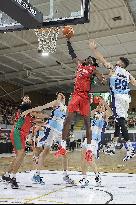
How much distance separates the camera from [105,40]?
56.4ft

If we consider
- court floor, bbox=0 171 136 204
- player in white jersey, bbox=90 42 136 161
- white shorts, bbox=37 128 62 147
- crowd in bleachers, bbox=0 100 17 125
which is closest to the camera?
court floor, bbox=0 171 136 204

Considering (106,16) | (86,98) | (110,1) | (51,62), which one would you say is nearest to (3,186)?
(86,98)

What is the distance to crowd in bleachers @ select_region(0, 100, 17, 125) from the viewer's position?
25.6 meters

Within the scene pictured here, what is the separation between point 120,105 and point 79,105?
89 cm

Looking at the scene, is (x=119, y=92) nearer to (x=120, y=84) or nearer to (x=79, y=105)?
(x=120, y=84)

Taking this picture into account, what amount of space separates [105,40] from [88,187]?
1177 cm

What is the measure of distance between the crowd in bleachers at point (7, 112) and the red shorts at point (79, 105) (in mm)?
19323

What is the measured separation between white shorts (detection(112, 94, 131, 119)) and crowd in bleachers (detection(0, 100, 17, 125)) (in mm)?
19988

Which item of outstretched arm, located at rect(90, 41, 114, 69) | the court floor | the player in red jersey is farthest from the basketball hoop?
the court floor

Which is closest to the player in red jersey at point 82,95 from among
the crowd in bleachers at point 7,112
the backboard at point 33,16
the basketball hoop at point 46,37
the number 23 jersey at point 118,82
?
the number 23 jersey at point 118,82

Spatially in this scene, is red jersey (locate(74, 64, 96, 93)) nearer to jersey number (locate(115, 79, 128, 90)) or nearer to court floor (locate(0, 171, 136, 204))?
jersey number (locate(115, 79, 128, 90))

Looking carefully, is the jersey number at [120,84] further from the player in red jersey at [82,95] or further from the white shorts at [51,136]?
the white shorts at [51,136]

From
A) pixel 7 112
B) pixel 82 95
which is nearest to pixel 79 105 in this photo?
pixel 82 95

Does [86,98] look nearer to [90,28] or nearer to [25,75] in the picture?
[90,28]
